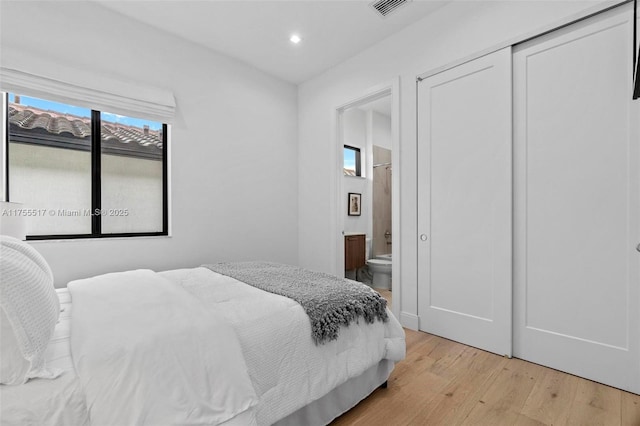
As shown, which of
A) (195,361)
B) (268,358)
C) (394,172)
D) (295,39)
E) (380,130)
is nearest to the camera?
(195,361)

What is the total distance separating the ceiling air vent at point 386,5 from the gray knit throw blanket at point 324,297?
2.31m

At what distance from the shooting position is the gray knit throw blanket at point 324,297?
1.51 metres

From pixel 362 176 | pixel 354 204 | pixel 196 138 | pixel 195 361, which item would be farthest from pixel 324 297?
pixel 362 176

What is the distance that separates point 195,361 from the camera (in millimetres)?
1120

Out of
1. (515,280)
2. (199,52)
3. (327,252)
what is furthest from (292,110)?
(515,280)

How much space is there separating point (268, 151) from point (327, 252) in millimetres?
1443

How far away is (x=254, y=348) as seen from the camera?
1282 mm

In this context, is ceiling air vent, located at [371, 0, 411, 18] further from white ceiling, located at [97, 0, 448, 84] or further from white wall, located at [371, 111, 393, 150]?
white wall, located at [371, 111, 393, 150]

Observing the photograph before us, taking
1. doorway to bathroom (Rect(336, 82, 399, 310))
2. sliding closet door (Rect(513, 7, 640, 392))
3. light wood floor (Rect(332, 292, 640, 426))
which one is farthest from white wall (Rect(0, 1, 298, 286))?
sliding closet door (Rect(513, 7, 640, 392))

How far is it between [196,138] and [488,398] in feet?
10.7

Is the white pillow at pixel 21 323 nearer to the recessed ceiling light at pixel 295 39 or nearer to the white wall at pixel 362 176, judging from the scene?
the recessed ceiling light at pixel 295 39

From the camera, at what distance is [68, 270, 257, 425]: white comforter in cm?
96

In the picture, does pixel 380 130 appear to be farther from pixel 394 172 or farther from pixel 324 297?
pixel 324 297

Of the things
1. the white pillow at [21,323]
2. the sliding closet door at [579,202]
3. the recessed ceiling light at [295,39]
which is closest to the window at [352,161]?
the recessed ceiling light at [295,39]
